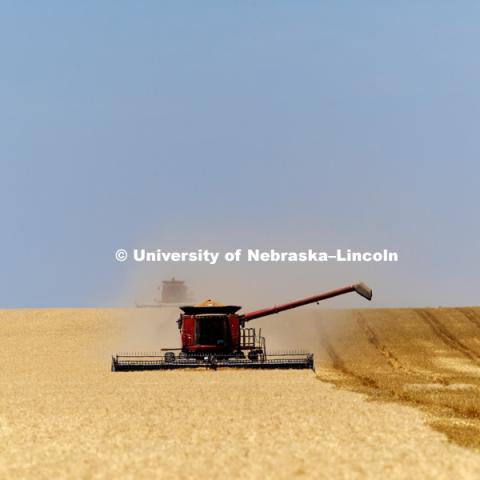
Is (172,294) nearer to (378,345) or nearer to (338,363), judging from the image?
(378,345)

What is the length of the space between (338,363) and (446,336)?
17.4m

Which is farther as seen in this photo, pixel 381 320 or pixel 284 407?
pixel 381 320

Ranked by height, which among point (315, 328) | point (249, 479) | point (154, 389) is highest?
point (315, 328)

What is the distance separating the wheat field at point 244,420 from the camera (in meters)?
15.3

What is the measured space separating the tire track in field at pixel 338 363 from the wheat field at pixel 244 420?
5.2 inches

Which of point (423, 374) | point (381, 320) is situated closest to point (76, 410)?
point (423, 374)

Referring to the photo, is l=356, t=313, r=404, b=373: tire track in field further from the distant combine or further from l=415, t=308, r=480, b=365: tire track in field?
the distant combine

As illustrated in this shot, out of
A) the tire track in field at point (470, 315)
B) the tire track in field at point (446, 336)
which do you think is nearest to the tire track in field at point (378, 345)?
the tire track in field at point (446, 336)

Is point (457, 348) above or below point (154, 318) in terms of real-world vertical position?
below

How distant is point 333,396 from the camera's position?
26703mm

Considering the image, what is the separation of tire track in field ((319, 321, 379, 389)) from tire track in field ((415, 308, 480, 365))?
8.07 metres

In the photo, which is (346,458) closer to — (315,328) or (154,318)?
(315,328)

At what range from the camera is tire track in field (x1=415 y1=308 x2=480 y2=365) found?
5112 centimetres

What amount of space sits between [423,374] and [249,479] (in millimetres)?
26034
